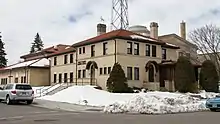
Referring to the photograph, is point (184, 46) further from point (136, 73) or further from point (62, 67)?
point (62, 67)

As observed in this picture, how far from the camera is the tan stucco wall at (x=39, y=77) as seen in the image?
Result: 53.6m

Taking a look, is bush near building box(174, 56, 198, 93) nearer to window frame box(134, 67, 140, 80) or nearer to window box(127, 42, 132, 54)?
window frame box(134, 67, 140, 80)

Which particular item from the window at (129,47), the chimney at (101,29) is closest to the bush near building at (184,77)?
the window at (129,47)

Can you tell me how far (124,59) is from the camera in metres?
40.2

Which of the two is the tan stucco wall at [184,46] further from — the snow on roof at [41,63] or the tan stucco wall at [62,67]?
the snow on roof at [41,63]

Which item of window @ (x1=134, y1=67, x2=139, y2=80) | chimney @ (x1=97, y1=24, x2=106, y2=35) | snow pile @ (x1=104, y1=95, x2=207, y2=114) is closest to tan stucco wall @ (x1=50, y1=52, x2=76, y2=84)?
chimney @ (x1=97, y1=24, x2=106, y2=35)

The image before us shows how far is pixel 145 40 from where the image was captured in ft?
138

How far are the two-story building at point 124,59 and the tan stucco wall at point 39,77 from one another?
8181mm

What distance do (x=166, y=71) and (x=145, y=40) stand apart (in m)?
5.27

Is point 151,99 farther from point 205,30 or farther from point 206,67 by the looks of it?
point 205,30

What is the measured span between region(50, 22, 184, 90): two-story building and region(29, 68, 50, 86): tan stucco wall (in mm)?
8181

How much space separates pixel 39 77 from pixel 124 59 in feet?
62.8

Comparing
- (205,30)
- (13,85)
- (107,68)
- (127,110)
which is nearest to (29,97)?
(13,85)

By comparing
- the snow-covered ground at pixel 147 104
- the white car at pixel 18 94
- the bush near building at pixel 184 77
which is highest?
the bush near building at pixel 184 77
